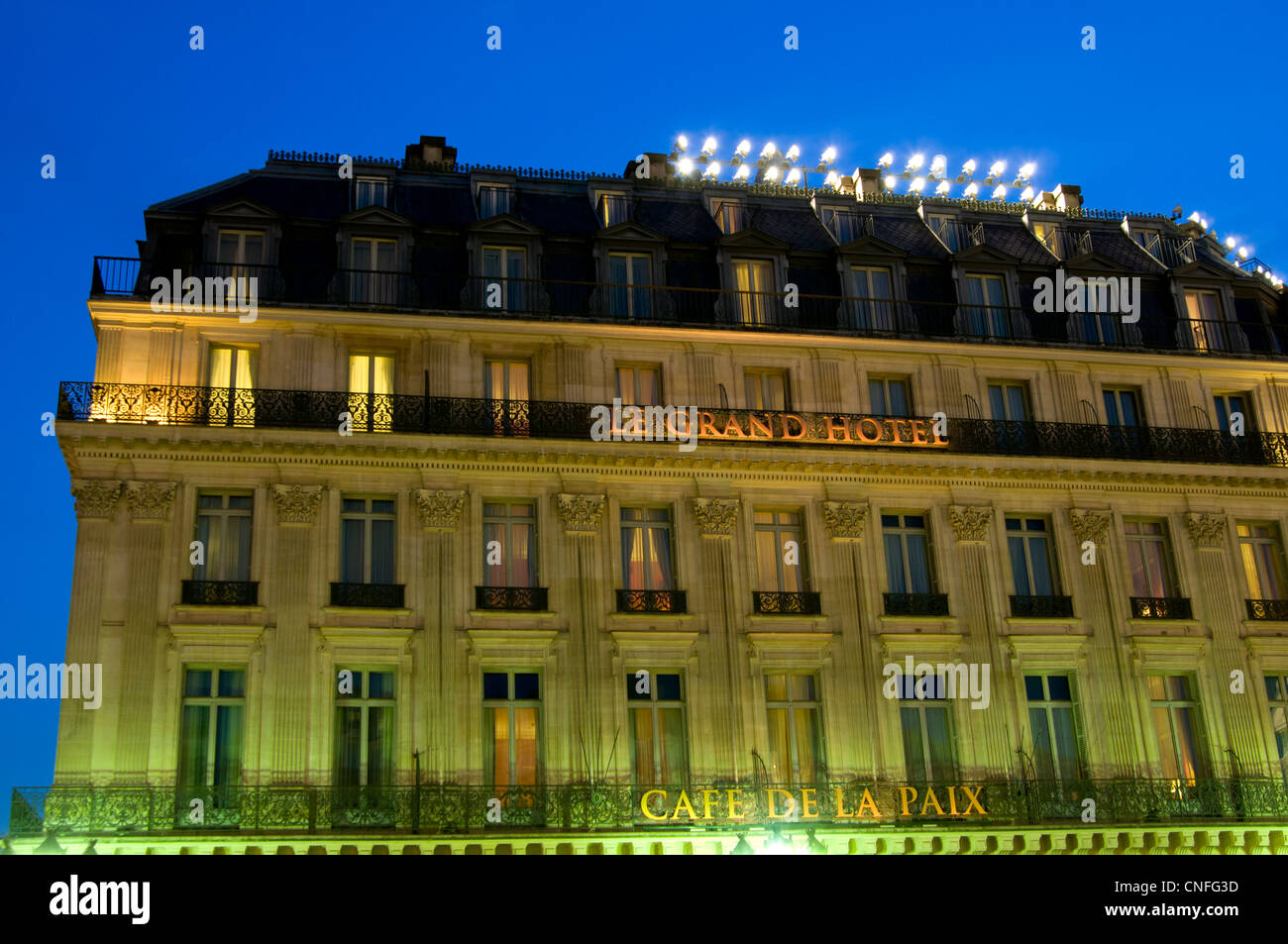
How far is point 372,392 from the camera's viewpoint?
2816cm

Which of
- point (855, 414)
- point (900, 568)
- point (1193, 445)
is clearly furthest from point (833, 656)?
point (1193, 445)

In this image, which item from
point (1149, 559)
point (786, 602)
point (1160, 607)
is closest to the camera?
point (786, 602)

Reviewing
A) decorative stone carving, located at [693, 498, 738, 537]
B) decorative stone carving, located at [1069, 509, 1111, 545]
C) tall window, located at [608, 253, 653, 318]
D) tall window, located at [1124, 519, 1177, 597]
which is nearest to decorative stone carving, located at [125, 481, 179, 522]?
tall window, located at [608, 253, 653, 318]

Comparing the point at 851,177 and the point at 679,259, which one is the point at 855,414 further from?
the point at 851,177

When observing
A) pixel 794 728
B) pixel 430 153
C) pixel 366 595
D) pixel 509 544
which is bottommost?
pixel 794 728

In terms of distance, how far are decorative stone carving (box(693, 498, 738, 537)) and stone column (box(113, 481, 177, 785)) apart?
387 inches

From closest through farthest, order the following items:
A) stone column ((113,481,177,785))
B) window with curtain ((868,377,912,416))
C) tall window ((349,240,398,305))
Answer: stone column ((113,481,177,785)) → tall window ((349,240,398,305)) → window with curtain ((868,377,912,416))

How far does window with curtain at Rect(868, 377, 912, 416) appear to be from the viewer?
30656mm

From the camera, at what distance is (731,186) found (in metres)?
33.5

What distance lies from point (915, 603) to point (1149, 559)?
558cm

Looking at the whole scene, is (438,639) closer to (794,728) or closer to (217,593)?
(217,593)

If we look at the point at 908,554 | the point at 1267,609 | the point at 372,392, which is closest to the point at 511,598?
the point at 372,392

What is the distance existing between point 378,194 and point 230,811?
→ 1346cm

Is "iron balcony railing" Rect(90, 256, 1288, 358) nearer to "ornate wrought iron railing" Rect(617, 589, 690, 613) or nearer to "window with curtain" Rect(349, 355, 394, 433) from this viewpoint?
"window with curtain" Rect(349, 355, 394, 433)
